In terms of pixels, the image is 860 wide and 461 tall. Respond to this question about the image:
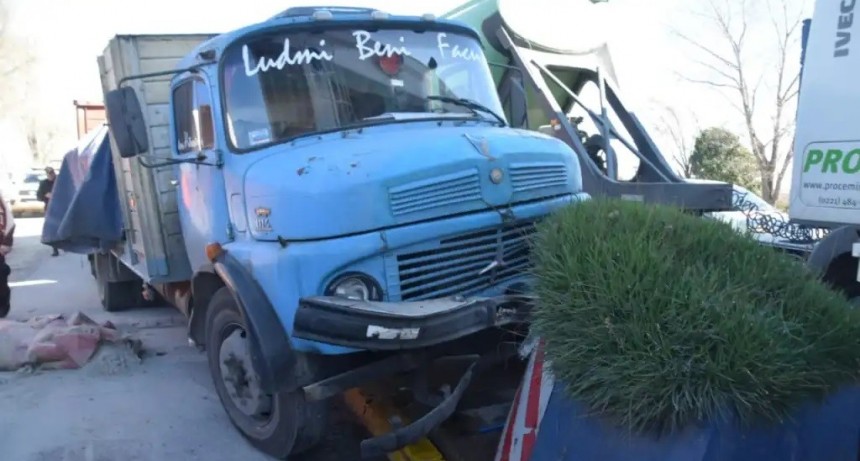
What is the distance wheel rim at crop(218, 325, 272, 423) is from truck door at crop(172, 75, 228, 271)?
0.59 m

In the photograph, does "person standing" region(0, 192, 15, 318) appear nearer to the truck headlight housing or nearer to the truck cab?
the truck cab

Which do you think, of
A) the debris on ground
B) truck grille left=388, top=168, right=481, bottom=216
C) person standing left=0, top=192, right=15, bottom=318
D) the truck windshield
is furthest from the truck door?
person standing left=0, top=192, right=15, bottom=318

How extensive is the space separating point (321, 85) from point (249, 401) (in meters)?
1.86

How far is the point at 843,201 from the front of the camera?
170 inches

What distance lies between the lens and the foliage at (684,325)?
9.46ft

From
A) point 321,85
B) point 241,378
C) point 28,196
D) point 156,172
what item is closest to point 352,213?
point 321,85

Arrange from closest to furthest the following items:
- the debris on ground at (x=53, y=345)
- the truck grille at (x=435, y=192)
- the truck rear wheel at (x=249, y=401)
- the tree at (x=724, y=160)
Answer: the truck grille at (x=435, y=192) → the truck rear wheel at (x=249, y=401) → the debris on ground at (x=53, y=345) → the tree at (x=724, y=160)

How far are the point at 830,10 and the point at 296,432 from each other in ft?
11.8

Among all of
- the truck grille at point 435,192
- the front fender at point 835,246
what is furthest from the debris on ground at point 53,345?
the front fender at point 835,246

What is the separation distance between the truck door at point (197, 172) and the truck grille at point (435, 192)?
1.26m

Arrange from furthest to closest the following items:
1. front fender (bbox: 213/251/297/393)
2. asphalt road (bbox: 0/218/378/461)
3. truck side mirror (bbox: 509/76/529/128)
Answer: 1. truck side mirror (bbox: 509/76/529/128)
2. asphalt road (bbox: 0/218/378/461)
3. front fender (bbox: 213/251/297/393)

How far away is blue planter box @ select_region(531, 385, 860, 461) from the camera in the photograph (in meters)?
2.88

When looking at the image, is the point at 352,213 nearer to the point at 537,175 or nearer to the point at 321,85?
the point at 321,85

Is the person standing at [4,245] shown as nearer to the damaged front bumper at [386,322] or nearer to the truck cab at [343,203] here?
the truck cab at [343,203]
